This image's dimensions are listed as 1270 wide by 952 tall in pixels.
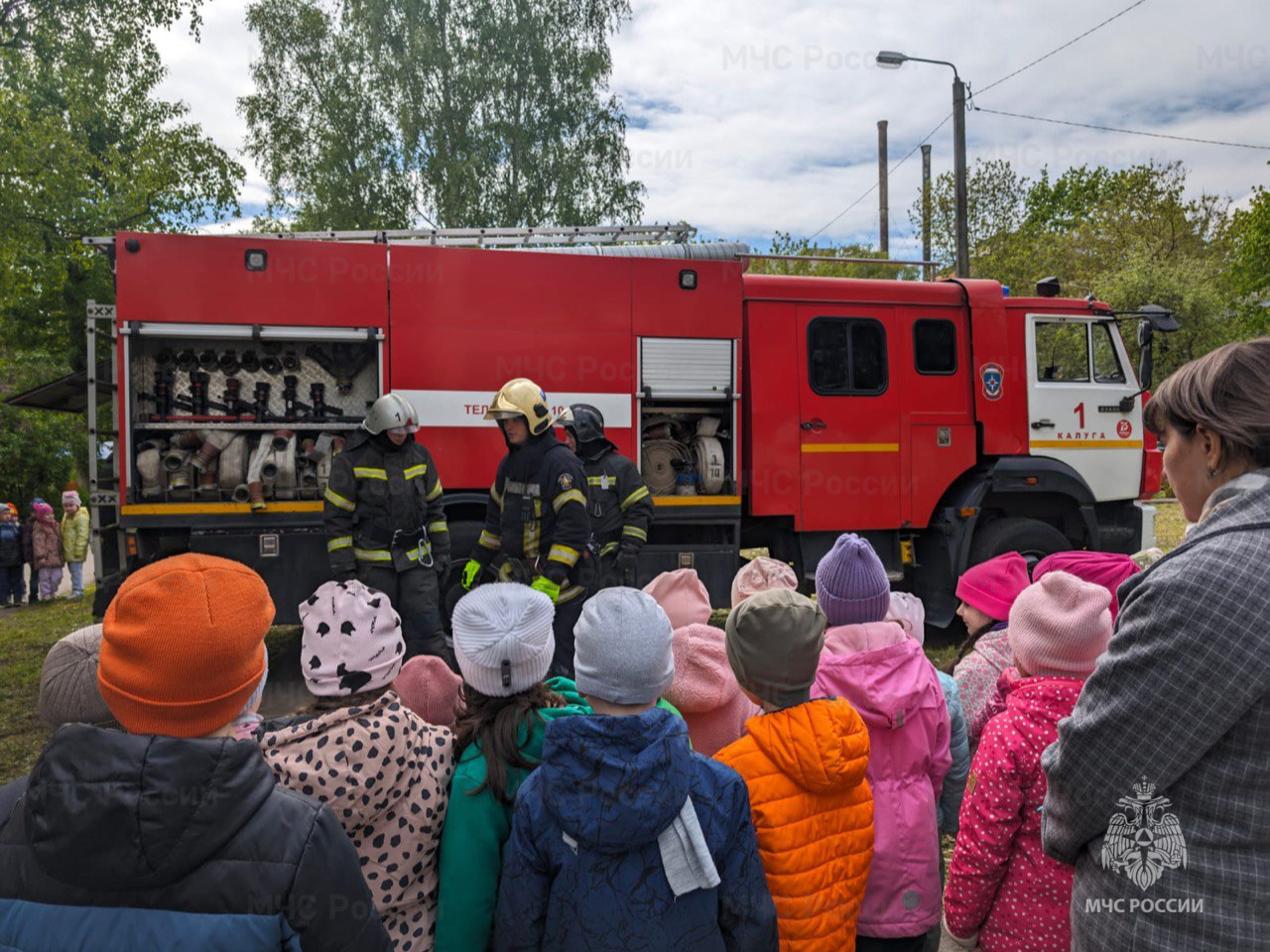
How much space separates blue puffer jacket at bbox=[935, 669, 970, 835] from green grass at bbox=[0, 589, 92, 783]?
3.78 m

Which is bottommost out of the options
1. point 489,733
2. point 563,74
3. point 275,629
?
Result: point 275,629

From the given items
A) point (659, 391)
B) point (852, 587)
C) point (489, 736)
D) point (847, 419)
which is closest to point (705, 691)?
point (852, 587)

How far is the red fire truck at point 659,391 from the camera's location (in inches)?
236

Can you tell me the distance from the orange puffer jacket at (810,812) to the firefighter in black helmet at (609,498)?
3418 millimetres

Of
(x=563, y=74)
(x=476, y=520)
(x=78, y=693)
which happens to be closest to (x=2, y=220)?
(x=476, y=520)

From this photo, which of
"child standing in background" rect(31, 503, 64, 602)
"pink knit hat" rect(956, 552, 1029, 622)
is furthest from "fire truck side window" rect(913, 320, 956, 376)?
"child standing in background" rect(31, 503, 64, 602)

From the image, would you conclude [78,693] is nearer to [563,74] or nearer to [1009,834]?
[1009,834]

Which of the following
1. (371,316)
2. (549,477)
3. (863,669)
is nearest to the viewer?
(863,669)

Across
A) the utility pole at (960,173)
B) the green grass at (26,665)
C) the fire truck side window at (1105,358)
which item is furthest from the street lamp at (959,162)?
the green grass at (26,665)

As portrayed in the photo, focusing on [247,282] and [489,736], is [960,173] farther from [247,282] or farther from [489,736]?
[489,736]

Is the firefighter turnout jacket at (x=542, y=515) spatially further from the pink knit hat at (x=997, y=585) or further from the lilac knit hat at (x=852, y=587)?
the lilac knit hat at (x=852, y=587)

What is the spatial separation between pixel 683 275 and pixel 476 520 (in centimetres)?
243

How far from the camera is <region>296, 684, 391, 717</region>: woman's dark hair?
202 centimetres

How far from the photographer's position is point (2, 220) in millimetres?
8055
